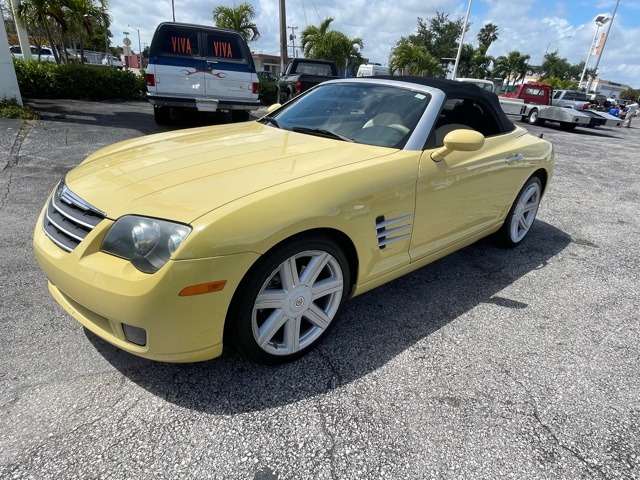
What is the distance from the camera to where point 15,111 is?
8.45 m

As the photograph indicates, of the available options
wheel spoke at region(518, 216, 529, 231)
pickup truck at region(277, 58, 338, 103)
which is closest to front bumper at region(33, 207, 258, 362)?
wheel spoke at region(518, 216, 529, 231)

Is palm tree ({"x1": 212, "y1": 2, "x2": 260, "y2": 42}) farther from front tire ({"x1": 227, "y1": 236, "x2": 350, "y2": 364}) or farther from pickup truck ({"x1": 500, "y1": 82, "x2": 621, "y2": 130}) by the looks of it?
front tire ({"x1": 227, "y1": 236, "x2": 350, "y2": 364})

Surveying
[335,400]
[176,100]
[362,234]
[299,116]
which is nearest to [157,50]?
[176,100]

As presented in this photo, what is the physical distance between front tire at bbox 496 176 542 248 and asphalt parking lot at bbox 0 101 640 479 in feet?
2.07

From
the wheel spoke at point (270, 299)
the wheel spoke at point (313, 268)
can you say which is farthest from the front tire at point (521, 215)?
the wheel spoke at point (270, 299)

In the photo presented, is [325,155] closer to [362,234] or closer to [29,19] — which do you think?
[362,234]

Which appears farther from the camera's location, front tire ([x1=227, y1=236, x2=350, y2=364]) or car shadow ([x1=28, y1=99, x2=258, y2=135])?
car shadow ([x1=28, y1=99, x2=258, y2=135])

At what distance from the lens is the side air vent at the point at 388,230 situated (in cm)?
241

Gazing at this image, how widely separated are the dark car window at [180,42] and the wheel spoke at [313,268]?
7198 mm

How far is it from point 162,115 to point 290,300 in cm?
830

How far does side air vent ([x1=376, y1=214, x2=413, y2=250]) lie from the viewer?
7.92 feet

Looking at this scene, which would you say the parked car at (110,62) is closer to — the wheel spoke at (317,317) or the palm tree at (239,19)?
the palm tree at (239,19)

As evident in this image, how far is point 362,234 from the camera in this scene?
2.32 m

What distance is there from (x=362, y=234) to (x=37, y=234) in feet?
5.70
